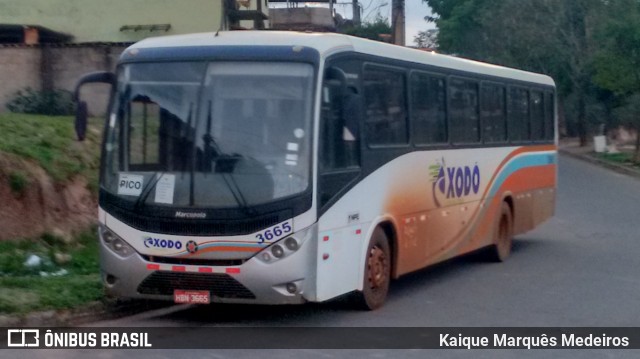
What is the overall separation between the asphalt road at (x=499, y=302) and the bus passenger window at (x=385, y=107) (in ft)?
6.67

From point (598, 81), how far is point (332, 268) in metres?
31.2

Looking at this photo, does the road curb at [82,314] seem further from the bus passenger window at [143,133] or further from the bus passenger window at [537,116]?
the bus passenger window at [537,116]

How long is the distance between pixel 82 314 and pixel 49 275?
200 centimetres

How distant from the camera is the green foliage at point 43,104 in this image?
1078 inches

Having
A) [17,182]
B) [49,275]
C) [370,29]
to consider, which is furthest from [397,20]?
[370,29]

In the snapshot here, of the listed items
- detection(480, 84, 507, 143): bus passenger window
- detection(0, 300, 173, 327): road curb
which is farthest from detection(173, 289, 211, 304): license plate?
detection(480, 84, 507, 143): bus passenger window

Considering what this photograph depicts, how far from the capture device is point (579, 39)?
5025 centimetres

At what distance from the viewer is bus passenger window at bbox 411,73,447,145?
13234mm

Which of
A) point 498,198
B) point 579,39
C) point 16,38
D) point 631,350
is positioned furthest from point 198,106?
point 579,39

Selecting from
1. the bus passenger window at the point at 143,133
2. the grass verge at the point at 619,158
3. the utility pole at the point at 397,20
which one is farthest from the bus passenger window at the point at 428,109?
the grass verge at the point at 619,158

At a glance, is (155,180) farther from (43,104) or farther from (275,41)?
(43,104)

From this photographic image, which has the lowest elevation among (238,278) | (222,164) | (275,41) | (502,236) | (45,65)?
(502,236)

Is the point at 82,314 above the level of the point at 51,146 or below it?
below

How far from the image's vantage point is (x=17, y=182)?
1422cm
